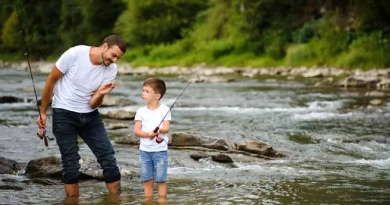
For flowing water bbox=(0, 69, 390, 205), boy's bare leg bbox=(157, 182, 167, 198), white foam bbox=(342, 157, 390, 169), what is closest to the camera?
boy's bare leg bbox=(157, 182, 167, 198)

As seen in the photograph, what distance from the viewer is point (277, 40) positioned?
45250mm

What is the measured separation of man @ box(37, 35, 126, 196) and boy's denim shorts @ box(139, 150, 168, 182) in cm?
44

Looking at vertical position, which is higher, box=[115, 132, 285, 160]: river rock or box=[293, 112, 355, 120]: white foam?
box=[115, 132, 285, 160]: river rock

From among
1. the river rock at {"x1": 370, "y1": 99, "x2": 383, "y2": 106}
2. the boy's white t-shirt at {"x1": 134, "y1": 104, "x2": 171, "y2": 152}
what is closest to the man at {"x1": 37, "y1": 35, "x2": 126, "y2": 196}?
the boy's white t-shirt at {"x1": 134, "y1": 104, "x2": 171, "y2": 152}

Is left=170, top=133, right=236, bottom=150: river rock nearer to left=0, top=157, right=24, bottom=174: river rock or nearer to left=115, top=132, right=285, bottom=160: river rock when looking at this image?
left=115, top=132, right=285, bottom=160: river rock

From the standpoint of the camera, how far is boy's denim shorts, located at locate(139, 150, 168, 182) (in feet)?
24.4

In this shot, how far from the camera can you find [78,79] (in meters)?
7.28

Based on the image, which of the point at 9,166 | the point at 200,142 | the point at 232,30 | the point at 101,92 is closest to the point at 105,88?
the point at 101,92

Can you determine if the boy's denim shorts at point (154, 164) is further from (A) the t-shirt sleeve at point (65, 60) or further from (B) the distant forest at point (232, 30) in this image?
(B) the distant forest at point (232, 30)

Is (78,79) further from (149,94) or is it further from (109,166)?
(109,166)

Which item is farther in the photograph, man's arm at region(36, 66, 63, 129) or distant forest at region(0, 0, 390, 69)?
distant forest at region(0, 0, 390, 69)

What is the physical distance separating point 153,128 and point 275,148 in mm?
5974

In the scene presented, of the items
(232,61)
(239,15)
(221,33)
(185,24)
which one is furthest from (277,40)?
(185,24)

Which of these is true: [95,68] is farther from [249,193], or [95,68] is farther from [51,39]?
[51,39]
